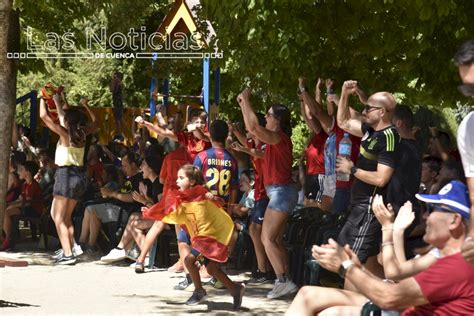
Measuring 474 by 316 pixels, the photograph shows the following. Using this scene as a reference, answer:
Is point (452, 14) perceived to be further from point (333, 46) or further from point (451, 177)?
point (451, 177)

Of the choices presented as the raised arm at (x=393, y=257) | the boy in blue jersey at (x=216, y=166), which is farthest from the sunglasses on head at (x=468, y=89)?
the boy in blue jersey at (x=216, y=166)

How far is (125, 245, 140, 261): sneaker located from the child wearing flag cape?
2.81m

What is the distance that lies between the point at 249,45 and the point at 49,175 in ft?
17.6

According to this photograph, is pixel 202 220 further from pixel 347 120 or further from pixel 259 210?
pixel 347 120

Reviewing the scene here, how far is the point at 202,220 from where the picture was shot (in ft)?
36.8

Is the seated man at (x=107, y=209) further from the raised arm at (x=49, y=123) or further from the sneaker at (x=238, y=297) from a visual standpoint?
the sneaker at (x=238, y=297)

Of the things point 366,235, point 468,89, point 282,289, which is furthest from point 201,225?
point 468,89

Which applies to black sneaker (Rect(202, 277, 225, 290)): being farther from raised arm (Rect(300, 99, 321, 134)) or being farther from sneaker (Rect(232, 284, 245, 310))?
raised arm (Rect(300, 99, 321, 134))

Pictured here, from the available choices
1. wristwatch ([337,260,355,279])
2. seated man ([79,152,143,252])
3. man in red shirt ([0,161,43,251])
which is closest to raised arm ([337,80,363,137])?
wristwatch ([337,260,355,279])

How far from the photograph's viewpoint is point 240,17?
12023 mm

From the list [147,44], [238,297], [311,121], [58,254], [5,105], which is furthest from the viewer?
[147,44]

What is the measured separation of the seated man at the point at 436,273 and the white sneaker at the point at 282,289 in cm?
560

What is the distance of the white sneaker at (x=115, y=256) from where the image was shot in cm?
1446

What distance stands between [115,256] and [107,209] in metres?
0.88
